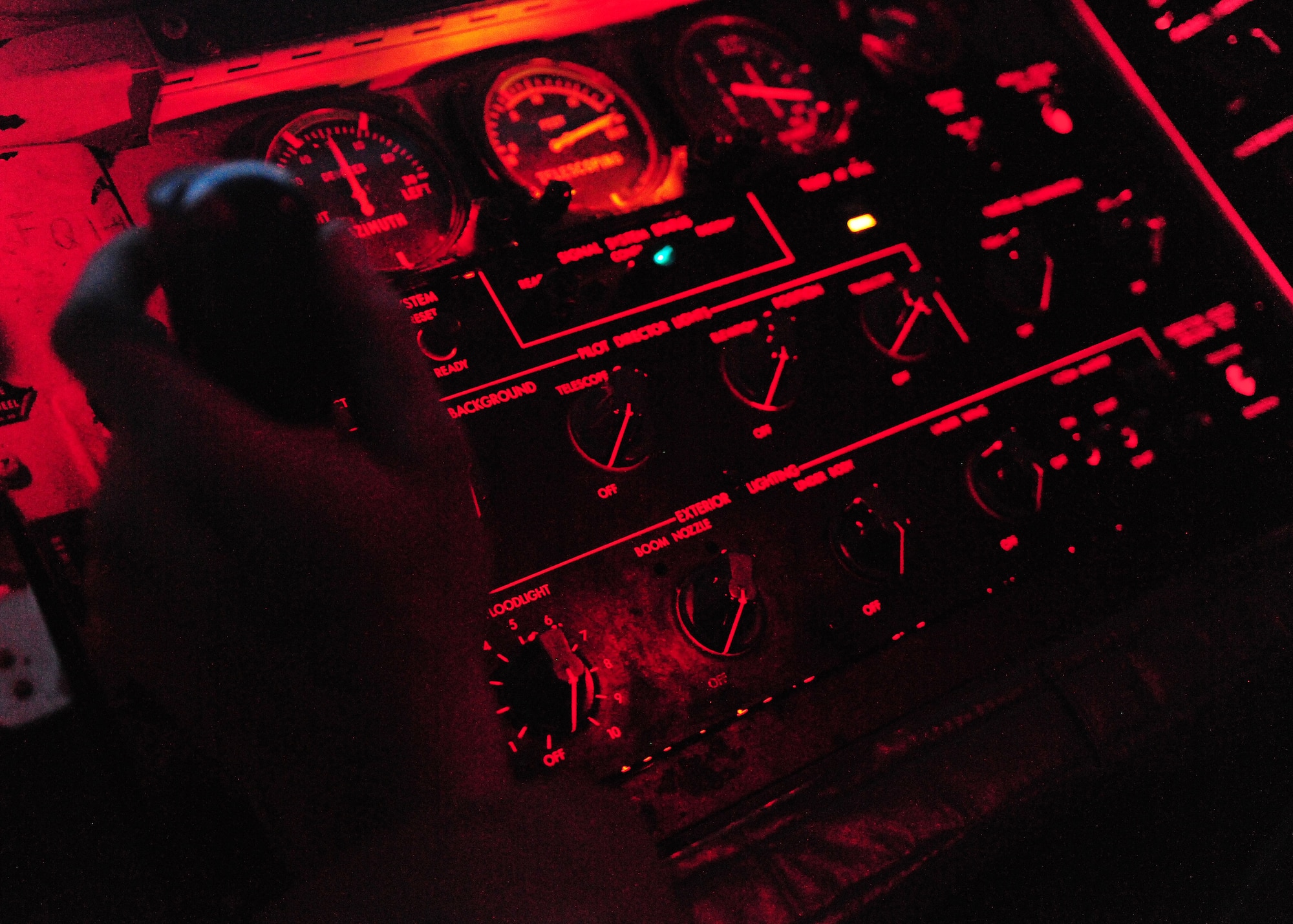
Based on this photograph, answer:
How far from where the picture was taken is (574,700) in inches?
34.7

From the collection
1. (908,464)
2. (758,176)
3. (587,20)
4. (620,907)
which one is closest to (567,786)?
(620,907)

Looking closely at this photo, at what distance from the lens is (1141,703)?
1078mm

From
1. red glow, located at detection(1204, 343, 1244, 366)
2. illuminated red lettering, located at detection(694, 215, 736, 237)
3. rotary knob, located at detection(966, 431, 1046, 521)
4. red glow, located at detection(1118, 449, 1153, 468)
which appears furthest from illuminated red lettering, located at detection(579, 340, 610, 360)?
red glow, located at detection(1204, 343, 1244, 366)

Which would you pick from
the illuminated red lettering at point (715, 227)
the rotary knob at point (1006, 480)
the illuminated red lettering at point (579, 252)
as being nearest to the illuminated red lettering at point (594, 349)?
the illuminated red lettering at point (579, 252)

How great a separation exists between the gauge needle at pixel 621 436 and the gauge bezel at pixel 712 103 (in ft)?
1.42

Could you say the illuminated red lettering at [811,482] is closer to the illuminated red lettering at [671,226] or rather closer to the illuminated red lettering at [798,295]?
the illuminated red lettering at [798,295]

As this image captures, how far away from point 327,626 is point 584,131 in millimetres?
830

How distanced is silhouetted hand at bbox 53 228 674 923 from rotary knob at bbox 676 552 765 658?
11.7 inches

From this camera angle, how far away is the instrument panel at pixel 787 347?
979mm

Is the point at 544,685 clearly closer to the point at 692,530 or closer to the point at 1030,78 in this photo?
the point at 692,530

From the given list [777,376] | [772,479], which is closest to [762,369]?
[777,376]

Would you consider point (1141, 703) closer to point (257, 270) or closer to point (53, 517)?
point (257, 270)

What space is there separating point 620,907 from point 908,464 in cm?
68

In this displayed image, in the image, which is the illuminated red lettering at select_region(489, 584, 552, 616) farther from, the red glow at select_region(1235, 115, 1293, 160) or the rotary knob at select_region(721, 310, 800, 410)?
the red glow at select_region(1235, 115, 1293, 160)
